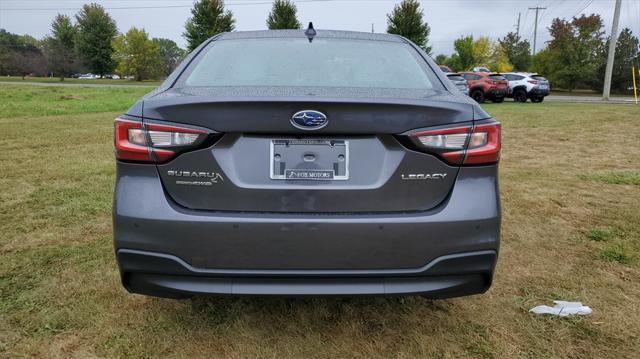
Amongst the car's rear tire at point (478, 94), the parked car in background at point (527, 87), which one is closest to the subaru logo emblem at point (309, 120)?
the car's rear tire at point (478, 94)

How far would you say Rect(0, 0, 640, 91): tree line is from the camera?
1705 inches

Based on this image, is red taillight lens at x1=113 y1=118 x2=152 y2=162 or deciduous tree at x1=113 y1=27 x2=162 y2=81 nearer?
red taillight lens at x1=113 y1=118 x2=152 y2=162

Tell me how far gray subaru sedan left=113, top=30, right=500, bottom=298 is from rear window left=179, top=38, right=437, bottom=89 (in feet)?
1.06

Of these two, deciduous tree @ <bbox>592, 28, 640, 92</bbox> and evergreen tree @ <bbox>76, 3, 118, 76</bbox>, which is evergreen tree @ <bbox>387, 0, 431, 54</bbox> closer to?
deciduous tree @ <bbox>592, 28, 640, 92</bbox>

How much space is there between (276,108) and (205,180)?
1.34ft

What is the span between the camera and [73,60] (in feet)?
183

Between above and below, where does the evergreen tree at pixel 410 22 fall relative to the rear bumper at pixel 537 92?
above

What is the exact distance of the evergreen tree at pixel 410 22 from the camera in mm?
42906

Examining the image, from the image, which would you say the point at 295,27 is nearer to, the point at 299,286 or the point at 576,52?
the point at 576,52

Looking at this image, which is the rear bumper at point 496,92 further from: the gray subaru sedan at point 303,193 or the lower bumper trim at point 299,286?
the lower bumper trim at point 299,286

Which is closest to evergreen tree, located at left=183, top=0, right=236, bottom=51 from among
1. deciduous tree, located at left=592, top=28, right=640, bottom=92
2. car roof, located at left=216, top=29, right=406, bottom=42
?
deciduous tree, located at left=592, top=28, right=640, bottom=92

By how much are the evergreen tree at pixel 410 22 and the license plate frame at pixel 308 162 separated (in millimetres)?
43268

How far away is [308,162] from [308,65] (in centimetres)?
78

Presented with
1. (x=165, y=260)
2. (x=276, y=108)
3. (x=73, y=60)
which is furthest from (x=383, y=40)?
(x=73, y=60)
